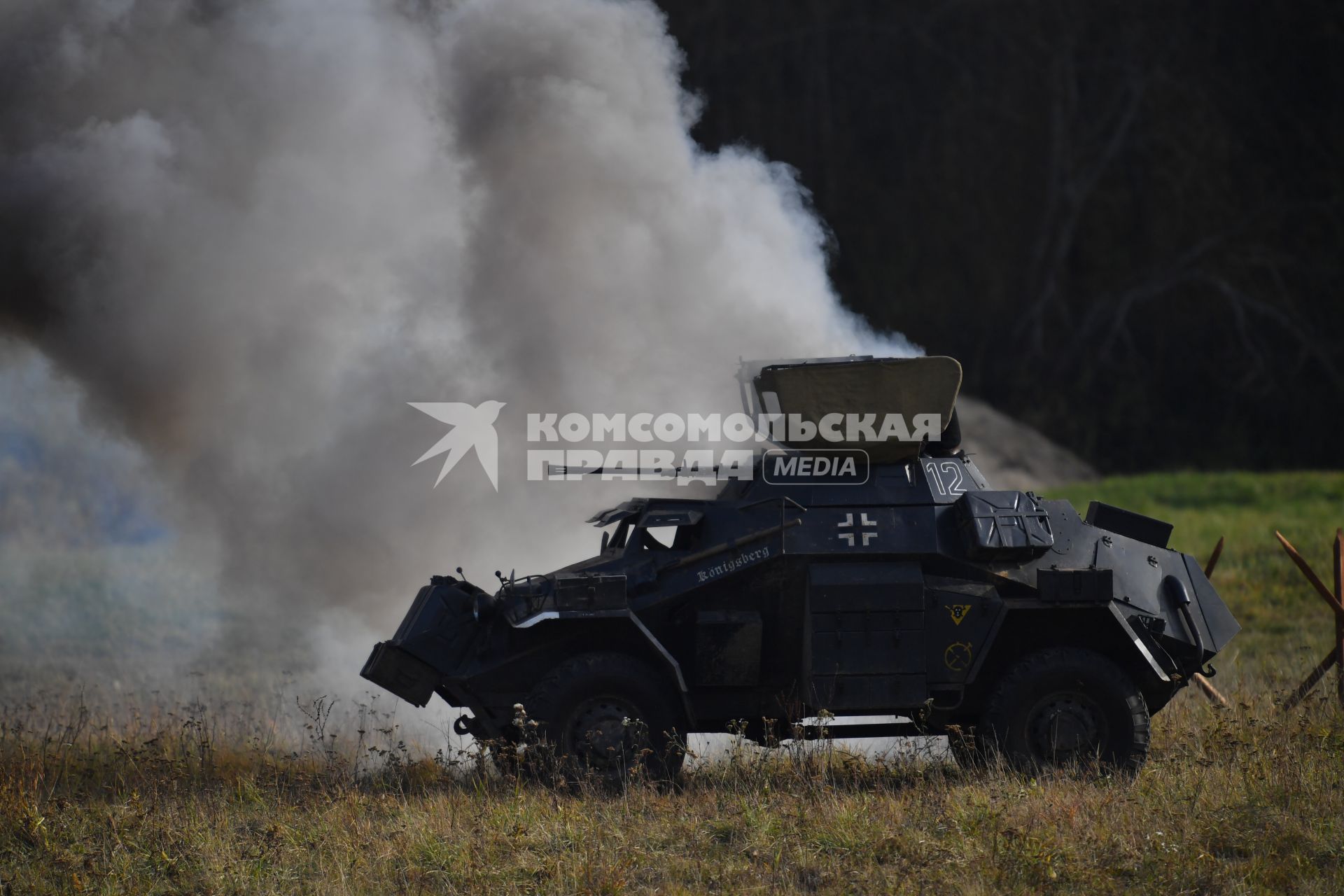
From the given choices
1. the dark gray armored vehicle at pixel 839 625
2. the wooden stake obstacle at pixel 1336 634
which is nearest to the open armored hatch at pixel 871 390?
the dark gray armored vehicle at pixel 839 625

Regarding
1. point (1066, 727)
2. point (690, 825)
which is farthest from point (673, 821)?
point (1066, 727)

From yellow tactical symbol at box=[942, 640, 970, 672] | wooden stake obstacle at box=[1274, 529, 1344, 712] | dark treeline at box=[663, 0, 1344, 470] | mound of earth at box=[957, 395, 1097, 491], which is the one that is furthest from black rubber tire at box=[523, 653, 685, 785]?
dark treeline at box=[663, 0, 1344, 470]

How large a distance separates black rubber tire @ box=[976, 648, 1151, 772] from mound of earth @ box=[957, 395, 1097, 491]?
1783cm

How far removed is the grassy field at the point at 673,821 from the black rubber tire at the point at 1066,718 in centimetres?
22

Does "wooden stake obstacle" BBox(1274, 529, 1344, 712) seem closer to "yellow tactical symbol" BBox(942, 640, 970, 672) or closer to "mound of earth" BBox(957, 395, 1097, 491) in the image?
"yellow tactical symbol" BBox(942, 640, 970, 672)

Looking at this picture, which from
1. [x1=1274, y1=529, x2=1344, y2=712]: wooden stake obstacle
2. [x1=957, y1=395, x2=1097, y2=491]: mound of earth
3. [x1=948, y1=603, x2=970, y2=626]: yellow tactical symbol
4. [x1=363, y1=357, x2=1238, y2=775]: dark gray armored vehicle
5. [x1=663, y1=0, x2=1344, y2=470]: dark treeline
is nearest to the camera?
[x1=363, y1=357, x2=1238, y2=775]: dark gray armored vehicle

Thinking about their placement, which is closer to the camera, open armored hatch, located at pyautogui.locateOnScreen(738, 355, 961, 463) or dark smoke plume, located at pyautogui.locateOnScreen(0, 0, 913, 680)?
open armored hatch, located at pyautogui.locateOnScreen(738, 355, 961, 463)

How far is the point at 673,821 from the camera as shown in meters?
8.26

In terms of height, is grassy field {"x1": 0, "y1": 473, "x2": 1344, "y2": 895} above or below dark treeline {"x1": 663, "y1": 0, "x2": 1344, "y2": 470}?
below

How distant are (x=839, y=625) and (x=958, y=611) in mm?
784

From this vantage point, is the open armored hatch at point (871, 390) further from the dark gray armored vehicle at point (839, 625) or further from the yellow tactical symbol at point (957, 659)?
the yellow tactical symbol at point (957, 659)

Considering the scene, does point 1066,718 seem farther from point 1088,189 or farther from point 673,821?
point 1088,189

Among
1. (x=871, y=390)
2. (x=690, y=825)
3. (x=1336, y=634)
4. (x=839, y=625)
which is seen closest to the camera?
(x=690, y=825)

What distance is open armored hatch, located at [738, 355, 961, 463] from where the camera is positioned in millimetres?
9461
